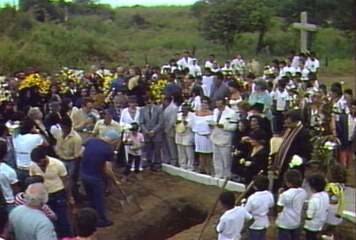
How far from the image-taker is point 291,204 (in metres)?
11.1

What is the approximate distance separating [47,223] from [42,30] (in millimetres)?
33829

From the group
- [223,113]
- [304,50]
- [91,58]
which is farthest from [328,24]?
[223,113]

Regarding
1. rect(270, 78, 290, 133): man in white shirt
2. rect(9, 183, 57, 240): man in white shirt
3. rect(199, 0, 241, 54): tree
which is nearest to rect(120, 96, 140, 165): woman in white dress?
rect(270, 78, 290, 133): man in white shirt

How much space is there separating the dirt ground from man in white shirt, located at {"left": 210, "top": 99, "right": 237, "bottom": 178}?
0.51 m

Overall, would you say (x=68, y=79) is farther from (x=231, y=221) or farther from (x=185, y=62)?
(x=231, y=221)

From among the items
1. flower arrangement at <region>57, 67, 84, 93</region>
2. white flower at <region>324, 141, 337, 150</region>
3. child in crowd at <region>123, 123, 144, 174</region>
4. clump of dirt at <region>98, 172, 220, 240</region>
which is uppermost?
flower arrangement at <region>57, 67, 84, 93</region>

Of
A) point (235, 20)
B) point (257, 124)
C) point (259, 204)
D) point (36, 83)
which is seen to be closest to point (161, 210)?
point (257, 124)

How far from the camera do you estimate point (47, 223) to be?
8.59 meters

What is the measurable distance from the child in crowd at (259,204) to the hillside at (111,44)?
22457mm

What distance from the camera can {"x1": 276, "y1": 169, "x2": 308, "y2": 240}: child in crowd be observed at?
36.2 ft

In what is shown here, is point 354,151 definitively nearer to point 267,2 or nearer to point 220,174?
point 220,174

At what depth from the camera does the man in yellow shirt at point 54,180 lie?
11.3 meters

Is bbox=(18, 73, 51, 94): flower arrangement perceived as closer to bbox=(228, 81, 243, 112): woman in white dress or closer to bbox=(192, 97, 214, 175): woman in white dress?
bbox=(192, 97, 214, 175): woman in white dress

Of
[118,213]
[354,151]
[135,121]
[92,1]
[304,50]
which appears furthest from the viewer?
[92,1]
